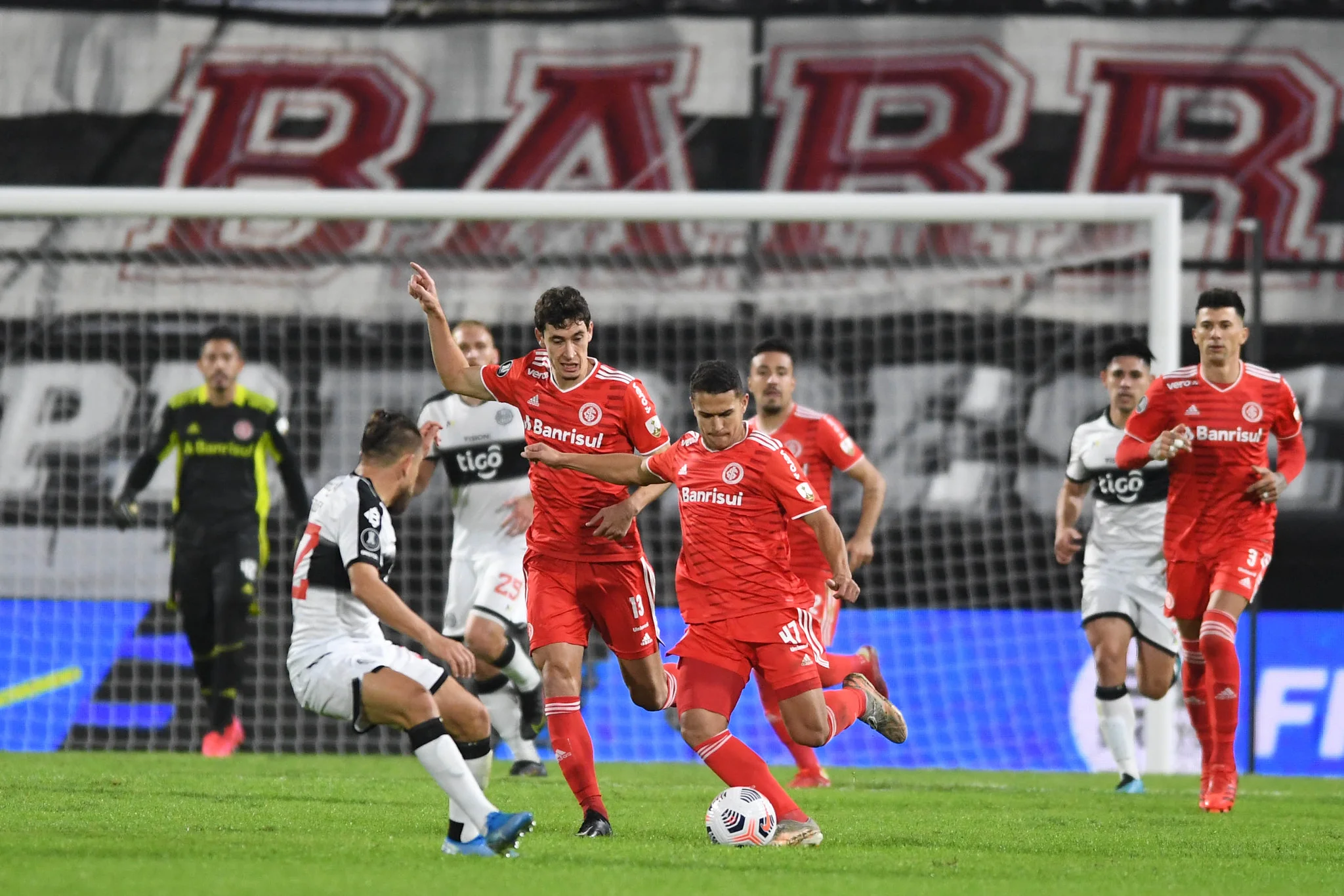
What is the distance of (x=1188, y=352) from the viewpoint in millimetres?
13508

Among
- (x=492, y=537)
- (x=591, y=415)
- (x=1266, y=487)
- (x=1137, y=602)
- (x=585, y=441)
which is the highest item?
(x=591, y=415)

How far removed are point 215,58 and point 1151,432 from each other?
9646 mm

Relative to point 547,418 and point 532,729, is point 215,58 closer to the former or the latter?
point 532,729

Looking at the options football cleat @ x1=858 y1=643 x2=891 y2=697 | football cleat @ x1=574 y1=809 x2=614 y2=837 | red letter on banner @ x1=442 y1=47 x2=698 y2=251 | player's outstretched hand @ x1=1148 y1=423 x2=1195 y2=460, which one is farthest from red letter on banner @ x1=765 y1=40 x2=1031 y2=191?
football cleat @ x1=574 y1=809 x2=614 y2=837

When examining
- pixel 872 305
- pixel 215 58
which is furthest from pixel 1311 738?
pixel 215 58

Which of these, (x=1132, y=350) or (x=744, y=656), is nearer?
(x=744, y=656)

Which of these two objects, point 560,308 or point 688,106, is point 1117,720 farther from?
point 688,106

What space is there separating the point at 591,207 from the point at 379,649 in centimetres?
572

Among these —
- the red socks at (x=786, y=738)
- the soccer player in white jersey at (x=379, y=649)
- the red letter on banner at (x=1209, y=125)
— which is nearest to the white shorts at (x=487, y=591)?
the red socks at (x=786, y=738)

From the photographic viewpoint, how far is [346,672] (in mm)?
5680

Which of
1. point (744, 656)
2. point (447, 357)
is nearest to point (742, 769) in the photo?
point (744, 656)

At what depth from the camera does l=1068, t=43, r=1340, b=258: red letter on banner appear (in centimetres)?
1448

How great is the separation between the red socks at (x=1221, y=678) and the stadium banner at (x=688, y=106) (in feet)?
23.7

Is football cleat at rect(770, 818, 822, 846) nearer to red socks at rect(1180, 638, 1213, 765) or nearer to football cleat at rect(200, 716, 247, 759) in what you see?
red socks at rect(1180, 638, 1213, 765)
